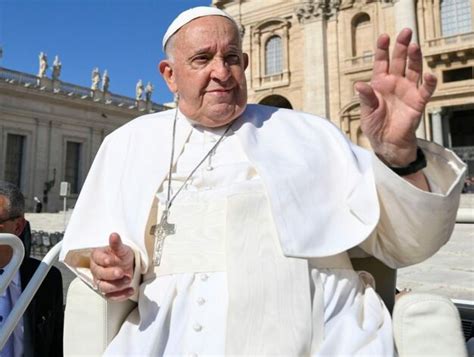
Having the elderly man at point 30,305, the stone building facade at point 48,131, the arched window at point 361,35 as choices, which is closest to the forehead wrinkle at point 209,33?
Answer: the elderly man at point 30,305

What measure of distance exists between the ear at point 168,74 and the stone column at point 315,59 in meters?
20.2

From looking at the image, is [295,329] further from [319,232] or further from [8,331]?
[8,331]

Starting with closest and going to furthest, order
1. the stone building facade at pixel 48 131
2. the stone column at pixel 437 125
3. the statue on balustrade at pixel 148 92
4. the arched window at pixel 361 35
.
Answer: the stone column at pixel 437 125, the arched window at pixel 361 35, the stone building facade at pixel 48 131, the statue on balustrade at pixel 148 92

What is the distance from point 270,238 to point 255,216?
0.10m

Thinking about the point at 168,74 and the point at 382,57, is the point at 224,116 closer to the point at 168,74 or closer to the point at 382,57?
the point at 168,74

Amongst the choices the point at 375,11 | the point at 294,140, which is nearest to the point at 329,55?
the point at 375,11

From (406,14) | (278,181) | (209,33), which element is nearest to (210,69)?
(209,33)

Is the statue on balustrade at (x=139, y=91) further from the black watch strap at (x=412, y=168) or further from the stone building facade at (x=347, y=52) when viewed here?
the black watch strap at (x=412, y=168)

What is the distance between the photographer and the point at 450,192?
1.42 meters

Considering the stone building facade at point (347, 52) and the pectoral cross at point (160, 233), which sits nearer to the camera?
the pectoral cross at point (160, 233)

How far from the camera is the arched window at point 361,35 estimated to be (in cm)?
2130

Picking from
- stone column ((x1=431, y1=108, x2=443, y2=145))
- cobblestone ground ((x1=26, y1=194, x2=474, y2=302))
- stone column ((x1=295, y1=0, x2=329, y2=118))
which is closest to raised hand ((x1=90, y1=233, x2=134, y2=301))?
cobblestone ground ((x1=26, y1=194, x2=474, y2=302))

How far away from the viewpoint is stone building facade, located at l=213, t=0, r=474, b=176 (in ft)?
60.7

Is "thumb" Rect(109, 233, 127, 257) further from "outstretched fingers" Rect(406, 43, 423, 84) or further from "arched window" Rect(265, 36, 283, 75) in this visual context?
"arched window" Rect(265, 36, 283, 75)
